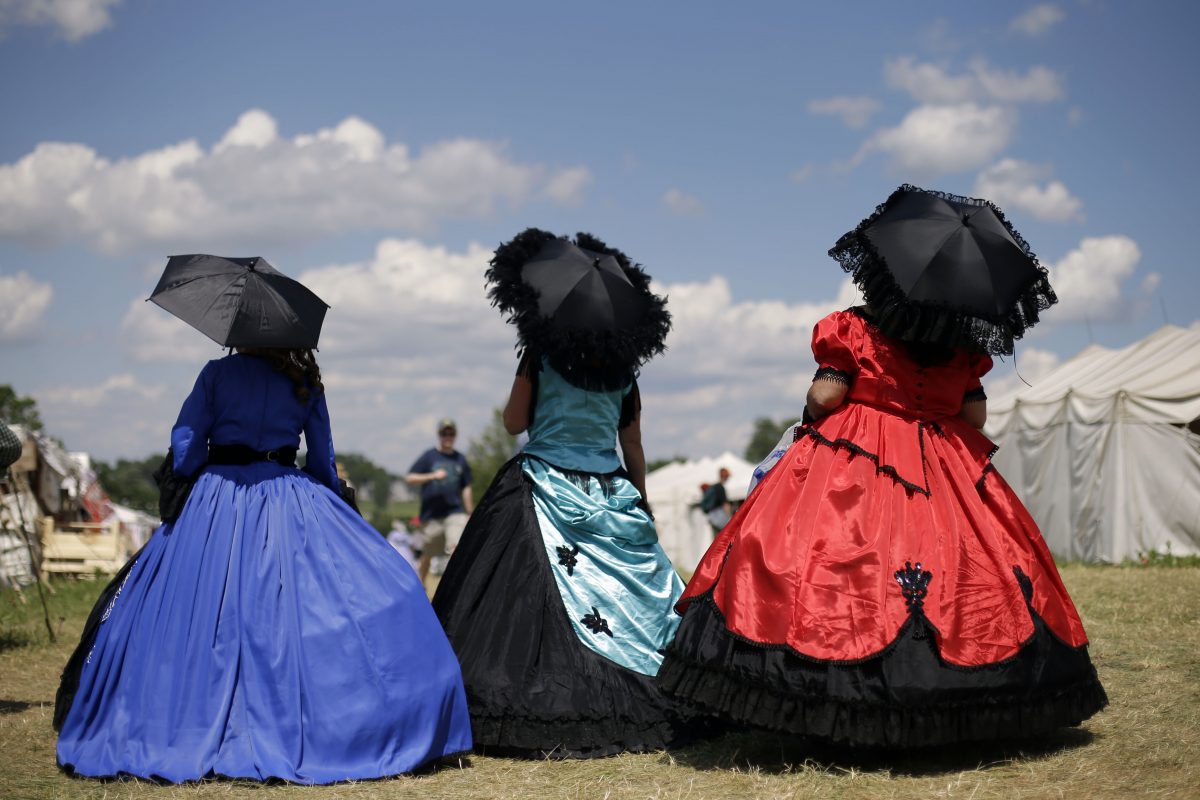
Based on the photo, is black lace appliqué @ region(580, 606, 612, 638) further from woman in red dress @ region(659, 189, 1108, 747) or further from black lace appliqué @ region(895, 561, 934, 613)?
black lace appliqué @ region(895, 561, 934, 613)

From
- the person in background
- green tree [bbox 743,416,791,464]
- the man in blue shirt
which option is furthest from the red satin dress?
green tree [bbox 743,416,791,464]

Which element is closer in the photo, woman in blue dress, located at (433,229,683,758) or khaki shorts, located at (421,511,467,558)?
woman in blue dress, located at (433,229,683,758)

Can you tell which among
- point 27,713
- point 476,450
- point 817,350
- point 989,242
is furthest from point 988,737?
point 476,450

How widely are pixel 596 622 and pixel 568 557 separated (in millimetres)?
321

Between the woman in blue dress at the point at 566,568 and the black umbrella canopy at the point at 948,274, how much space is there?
1.24 metres

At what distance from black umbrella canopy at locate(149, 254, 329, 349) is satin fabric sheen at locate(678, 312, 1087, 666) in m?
2.00

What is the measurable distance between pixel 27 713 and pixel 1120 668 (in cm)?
557

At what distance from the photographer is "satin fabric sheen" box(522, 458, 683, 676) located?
4879 millimetres

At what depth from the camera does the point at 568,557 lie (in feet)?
16.4

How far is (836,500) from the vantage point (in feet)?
14.0

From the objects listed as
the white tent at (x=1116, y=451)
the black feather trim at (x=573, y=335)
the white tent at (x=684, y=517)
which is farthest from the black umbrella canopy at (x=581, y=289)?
the white tent at (x=684, y=517)

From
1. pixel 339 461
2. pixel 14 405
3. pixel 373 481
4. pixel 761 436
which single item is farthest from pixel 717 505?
pixel 373 481

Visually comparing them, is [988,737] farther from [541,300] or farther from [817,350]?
[541,300]

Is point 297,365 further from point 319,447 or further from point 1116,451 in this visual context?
point 1116,451
